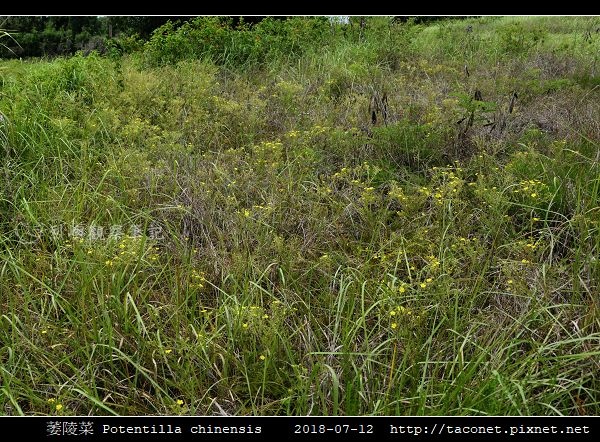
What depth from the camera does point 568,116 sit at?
3.65 meters

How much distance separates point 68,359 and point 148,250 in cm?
58

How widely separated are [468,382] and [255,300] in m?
0.89

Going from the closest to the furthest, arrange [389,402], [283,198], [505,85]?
[389,402] → [283,198] → [505,85]

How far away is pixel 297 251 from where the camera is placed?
95.1 inches

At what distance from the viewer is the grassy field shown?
1.80m

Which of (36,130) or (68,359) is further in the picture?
(36,130)

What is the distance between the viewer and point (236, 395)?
1.84m

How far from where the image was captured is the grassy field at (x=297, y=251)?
5.90 ft

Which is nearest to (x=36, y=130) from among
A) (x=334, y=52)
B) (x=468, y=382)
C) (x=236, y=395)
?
(x=236, y=395)

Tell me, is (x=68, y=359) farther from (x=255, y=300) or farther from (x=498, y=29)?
(x=498, y=29)

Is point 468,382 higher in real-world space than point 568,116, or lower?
lower

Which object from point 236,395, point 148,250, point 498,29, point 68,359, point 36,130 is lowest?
point 236,395

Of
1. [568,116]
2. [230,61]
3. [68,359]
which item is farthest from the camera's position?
[230,61]

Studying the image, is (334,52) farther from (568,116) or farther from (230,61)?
(568,116)
